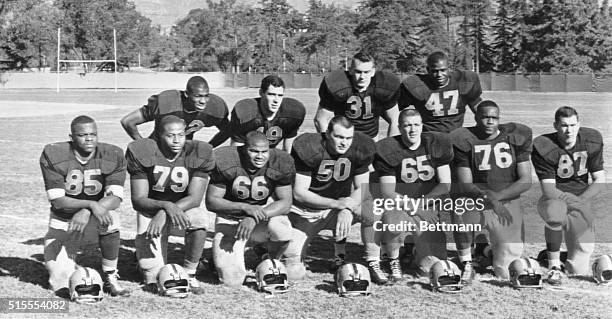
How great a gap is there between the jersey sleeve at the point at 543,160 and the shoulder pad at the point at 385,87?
157cm

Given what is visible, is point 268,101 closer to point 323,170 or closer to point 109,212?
point 323,170

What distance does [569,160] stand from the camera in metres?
6.90

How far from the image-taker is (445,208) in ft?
22.9

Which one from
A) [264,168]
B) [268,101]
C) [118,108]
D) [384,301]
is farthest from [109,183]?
[118,108]

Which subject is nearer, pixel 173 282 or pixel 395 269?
pixel 173 282

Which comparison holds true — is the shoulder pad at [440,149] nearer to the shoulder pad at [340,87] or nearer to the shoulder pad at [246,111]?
the shoulder pad at [340,87]

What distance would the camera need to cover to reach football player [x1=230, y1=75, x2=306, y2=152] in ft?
24.5

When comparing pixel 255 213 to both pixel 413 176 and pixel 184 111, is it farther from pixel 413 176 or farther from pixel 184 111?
pixel 184 111

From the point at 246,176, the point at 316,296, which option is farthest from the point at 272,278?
the point at 246,176

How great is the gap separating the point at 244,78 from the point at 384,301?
5799 centimetres

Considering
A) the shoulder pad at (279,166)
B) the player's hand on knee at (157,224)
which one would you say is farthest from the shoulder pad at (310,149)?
the player's hand on knee at (157,224)

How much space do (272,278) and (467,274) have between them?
1.77m

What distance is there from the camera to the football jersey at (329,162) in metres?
6.80

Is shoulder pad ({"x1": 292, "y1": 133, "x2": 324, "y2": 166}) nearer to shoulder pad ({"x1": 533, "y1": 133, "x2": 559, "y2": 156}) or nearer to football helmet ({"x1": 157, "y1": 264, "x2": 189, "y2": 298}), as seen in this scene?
football helmet ({"x1": 157, "y1": 264, "x2": 189, "y2": 298})
